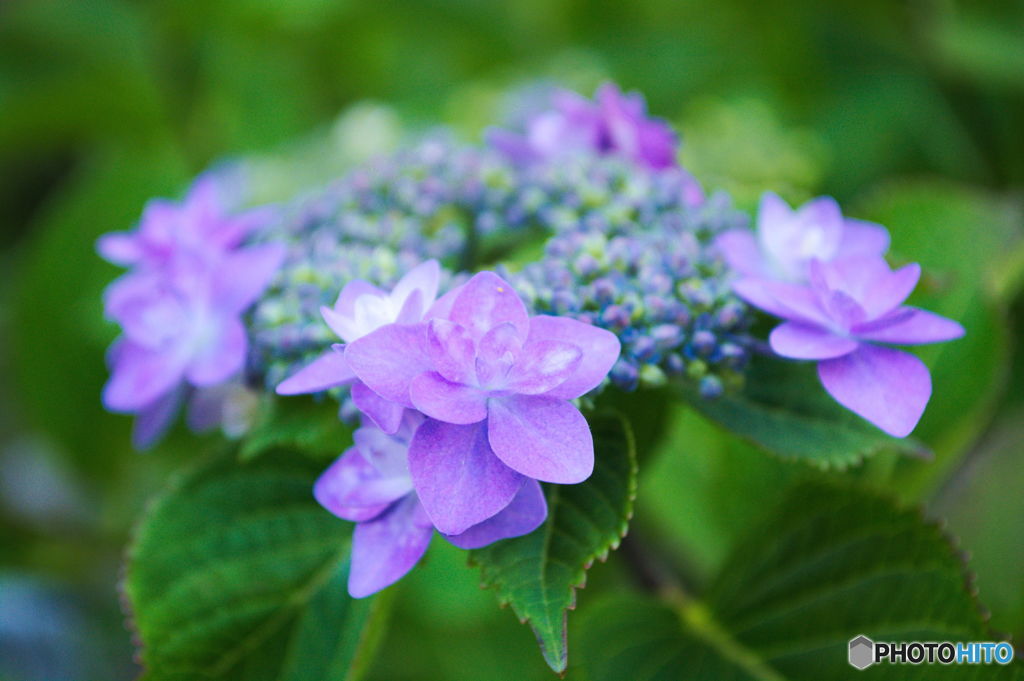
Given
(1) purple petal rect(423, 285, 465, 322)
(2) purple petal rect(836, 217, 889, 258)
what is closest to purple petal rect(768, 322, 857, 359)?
(2) purple petal rect(836, 217, 889, 258)

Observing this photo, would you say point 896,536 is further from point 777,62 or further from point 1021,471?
point 777,62

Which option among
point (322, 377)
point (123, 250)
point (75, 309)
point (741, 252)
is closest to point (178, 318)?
point (123, 250)

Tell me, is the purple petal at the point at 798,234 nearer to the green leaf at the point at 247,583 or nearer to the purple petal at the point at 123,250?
the green leaf at the point at 247,583

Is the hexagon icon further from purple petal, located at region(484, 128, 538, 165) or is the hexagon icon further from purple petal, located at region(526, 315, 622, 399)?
purple petal, located at region(484, 128, 538, 165)

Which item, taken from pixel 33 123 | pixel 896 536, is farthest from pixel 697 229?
pixel 33 123

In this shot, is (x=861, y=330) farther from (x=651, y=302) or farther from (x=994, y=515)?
(x=994, y=515)

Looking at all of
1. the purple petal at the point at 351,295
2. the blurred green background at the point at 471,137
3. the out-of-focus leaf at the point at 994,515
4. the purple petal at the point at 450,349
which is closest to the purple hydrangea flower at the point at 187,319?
the purple petal at the point at 351,295

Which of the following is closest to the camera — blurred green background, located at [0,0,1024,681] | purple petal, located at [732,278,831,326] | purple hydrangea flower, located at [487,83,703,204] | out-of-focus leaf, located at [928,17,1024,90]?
purple petal, located at [732,278,831,326]
